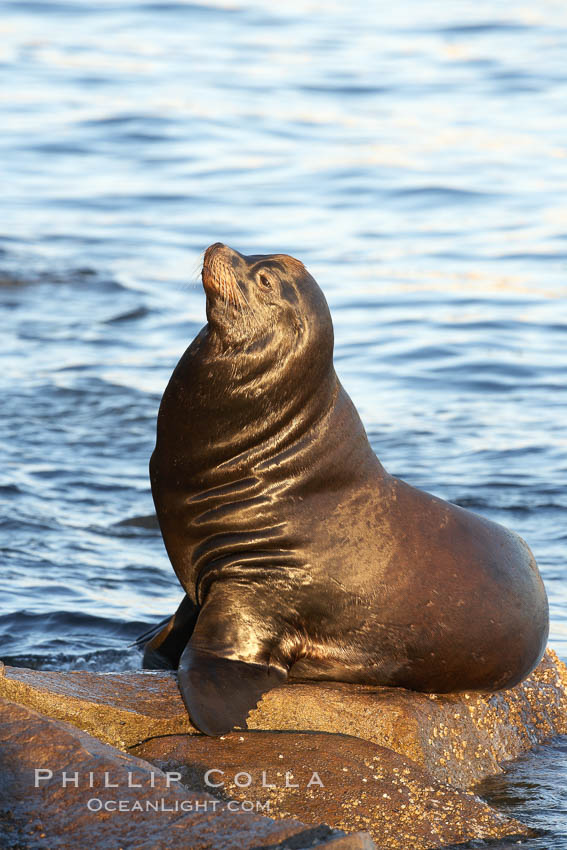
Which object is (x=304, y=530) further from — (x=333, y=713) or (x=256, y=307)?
(x=256, y=307)

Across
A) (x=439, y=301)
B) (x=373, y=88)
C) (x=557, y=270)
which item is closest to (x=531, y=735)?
(x=439, y=301)

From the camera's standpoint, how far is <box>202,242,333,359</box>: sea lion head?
18.0ft

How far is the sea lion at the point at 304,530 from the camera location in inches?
212

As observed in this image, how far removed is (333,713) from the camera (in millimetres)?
5137

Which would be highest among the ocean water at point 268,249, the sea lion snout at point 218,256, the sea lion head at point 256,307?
the sea lion snout at point 218,256

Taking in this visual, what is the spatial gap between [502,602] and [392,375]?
22.6 feet

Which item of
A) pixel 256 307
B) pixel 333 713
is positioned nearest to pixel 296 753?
pixel 333 713

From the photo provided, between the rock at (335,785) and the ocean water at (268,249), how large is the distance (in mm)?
309

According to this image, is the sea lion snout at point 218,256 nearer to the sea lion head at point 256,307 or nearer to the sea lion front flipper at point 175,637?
the sea lion head at point 256,307

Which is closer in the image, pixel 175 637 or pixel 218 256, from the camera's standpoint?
pixel 218 256

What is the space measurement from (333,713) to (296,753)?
33 centimetres

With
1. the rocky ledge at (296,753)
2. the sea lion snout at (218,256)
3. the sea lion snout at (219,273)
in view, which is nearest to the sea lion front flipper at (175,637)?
the rocky ledge at (296,753)

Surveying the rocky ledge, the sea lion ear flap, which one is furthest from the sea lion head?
the rocky ledge

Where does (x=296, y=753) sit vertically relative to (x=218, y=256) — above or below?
below
